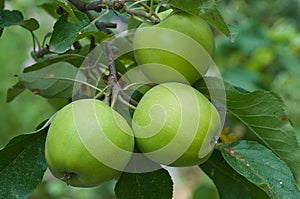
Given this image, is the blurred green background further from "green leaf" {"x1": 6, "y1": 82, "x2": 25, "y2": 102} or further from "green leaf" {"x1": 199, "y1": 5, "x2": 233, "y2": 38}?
"green leaf" {"x1": 199, "y1": 5, "x2": 233, "y2": 38}

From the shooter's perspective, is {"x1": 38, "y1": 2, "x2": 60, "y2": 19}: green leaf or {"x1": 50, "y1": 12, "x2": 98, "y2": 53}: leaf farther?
{"x1": 38, "y1": 2, "x2": 60, "y2": 19}: green leaf

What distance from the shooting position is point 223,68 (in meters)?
2.21

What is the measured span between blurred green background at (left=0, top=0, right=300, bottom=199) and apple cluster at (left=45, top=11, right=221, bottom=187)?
981 millimetres

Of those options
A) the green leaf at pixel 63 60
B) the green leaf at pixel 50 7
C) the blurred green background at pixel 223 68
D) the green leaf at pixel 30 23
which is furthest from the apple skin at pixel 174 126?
the blurred green background at pixel 223 68

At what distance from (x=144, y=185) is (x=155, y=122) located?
0.14m

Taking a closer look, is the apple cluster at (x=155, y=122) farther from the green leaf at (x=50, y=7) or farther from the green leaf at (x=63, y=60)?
the green leaf at (x=50, y=7)

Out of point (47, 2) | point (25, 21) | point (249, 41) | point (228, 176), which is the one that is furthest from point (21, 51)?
point (228, 176)

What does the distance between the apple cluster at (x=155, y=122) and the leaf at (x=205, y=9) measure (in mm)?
23

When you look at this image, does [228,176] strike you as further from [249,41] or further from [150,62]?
[249,41]

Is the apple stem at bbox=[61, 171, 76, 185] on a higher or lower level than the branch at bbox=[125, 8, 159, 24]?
lower

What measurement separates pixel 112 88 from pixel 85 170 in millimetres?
132

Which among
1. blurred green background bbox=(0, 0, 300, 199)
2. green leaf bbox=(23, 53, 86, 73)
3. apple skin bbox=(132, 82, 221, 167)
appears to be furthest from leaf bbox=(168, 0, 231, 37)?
blurred green background bbox=(0, 0, 300, 199)

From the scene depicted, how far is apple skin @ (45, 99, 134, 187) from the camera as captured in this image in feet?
2.01

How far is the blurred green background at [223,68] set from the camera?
2.16 meters
